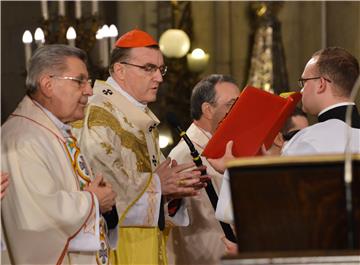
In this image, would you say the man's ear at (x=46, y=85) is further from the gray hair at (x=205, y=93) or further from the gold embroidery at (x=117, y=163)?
the gray hair at (x=205, y=93)

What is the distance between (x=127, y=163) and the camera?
680cm

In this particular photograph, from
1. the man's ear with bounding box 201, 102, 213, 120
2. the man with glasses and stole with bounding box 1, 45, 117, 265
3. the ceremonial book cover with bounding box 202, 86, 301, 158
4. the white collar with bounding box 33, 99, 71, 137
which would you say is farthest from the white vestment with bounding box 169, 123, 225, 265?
the white collar with bounding box 33, 99, 71, 137

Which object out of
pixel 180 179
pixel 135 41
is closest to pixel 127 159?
pixel 180 179

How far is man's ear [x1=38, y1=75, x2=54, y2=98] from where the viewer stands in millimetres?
5891

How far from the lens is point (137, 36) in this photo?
720 cm

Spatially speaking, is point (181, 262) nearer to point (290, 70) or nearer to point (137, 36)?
point (137, 36)

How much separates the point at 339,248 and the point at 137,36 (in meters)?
3.45

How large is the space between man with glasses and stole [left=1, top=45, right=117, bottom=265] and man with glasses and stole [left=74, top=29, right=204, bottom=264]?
59cm

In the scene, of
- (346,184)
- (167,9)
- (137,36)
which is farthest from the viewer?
(167,9)

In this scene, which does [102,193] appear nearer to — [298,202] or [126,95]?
[126,95]

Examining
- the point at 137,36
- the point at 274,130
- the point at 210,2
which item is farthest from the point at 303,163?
the point at 210,2

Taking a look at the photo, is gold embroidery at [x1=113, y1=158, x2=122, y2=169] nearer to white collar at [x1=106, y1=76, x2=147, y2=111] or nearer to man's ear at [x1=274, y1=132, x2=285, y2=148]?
white collar at [x1=106, y1=76, x2=147, y2=111]

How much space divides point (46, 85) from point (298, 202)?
2.25 meters

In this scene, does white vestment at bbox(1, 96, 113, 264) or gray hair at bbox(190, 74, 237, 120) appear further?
gray hair at bbox(190, 74, 237, 120)
